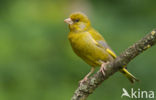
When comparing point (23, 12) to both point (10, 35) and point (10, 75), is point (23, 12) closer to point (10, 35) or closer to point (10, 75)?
point (10, 35)

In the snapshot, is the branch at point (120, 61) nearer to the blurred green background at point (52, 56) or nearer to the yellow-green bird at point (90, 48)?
the yellow-green bird at point (90, 48)

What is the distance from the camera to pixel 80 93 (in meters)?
4.88

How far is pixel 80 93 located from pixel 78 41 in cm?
111

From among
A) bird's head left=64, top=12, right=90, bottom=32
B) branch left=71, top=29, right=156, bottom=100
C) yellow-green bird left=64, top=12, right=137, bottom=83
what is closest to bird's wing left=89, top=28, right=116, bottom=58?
yellow-green bird left=64, top=12, right=137, bottom=83

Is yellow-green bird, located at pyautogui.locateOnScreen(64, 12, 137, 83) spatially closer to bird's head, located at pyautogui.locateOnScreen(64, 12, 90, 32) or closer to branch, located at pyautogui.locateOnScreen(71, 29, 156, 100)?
bird's head, located at pyautogui.locateOnScreen(64, 12, 90, 32)

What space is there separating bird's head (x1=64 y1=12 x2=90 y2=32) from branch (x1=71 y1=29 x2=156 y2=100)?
4.55 ft

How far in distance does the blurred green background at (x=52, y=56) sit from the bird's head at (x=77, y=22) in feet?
2.52

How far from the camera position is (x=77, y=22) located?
6.21 m

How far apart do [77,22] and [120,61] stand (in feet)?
6.54

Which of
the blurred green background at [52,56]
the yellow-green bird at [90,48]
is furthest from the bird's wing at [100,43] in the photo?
the blurred green background at [52,56]

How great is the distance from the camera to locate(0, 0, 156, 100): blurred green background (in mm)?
6742

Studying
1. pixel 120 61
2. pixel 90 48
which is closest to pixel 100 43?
pixel 90 48

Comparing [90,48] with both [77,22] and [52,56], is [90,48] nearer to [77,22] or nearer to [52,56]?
[77,22]

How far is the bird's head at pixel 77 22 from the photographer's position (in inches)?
241
